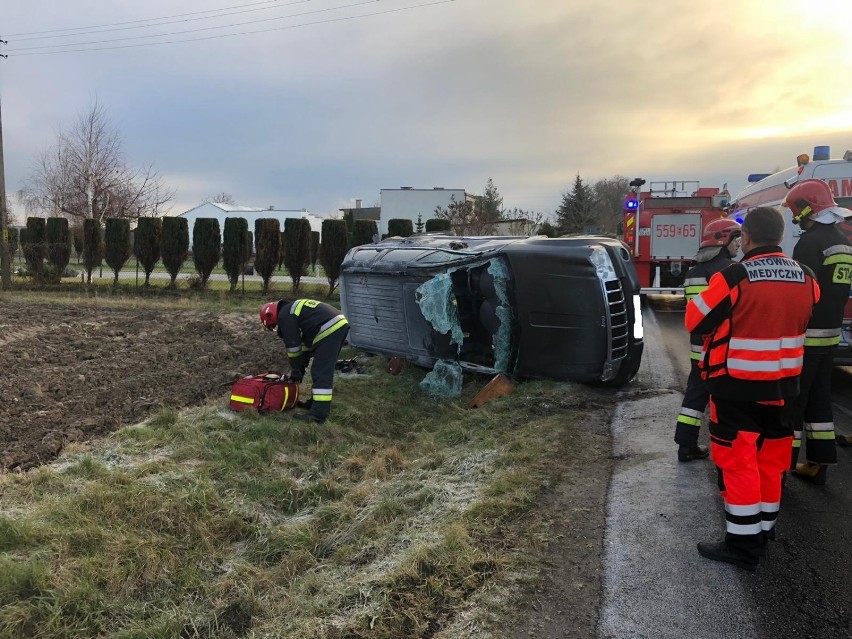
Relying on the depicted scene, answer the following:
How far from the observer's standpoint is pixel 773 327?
2.79 metres

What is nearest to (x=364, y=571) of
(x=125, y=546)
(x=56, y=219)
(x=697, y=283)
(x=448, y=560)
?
(x=448, y=560)

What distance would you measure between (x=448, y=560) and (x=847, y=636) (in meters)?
1.59

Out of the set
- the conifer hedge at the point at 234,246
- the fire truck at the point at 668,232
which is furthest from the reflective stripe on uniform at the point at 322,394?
the conifer hedge at the point at 234,246

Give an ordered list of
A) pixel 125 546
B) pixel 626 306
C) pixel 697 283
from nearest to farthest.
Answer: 1. pixel 125 546
2. pixel 697 283
3. pixel 626 306

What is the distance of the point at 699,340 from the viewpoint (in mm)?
4176

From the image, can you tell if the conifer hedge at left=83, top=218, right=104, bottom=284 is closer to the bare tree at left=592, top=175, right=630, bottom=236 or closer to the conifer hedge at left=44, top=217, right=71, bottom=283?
the conifer hedge at left=44, top=217, right=71, bottom=283

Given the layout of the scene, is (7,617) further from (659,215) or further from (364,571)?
(659,215)

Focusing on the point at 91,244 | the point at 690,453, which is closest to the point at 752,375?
the point at 690,453

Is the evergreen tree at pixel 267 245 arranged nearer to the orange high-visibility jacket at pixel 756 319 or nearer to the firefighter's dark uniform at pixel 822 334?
the firefighter's dark uniform at pixel 822 334

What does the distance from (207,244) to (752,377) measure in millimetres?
17811

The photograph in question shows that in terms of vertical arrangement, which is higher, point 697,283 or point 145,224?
point 145,224

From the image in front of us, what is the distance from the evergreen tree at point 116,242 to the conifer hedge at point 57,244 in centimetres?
164

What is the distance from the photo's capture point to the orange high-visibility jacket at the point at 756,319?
2773mm

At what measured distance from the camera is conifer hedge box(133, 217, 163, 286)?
18.6 meters
